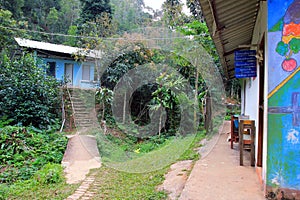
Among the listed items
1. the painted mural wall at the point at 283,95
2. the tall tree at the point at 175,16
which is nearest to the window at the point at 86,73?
the tall tree at the point at 175,16

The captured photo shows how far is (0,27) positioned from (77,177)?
581cm

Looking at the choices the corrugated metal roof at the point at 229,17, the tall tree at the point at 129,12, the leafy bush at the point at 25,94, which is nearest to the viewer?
the corrugated metal roof at the point at 229,17

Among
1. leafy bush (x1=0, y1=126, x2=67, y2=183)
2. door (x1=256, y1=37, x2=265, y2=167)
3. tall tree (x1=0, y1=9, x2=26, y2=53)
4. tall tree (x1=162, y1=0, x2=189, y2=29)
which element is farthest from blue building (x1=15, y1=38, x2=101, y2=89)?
door (x1=256, y1=37, x2=265, y2=167)

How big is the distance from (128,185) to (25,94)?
5.09 metres

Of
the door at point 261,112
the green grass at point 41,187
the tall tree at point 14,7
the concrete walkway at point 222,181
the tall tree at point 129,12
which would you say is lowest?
the green grass at point 41,187

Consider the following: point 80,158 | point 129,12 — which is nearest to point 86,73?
point 80,158

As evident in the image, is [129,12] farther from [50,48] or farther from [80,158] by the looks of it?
[80,158]

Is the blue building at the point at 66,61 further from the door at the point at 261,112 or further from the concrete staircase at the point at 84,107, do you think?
the door at the point at 261,112

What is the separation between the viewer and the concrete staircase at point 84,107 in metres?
7.23

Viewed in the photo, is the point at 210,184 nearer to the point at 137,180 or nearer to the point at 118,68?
the point at 137,180

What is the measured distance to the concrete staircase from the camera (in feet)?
23.7

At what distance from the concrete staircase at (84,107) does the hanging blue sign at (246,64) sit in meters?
4.29

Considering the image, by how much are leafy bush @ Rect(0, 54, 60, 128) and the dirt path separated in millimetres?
1527

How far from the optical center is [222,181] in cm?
304
